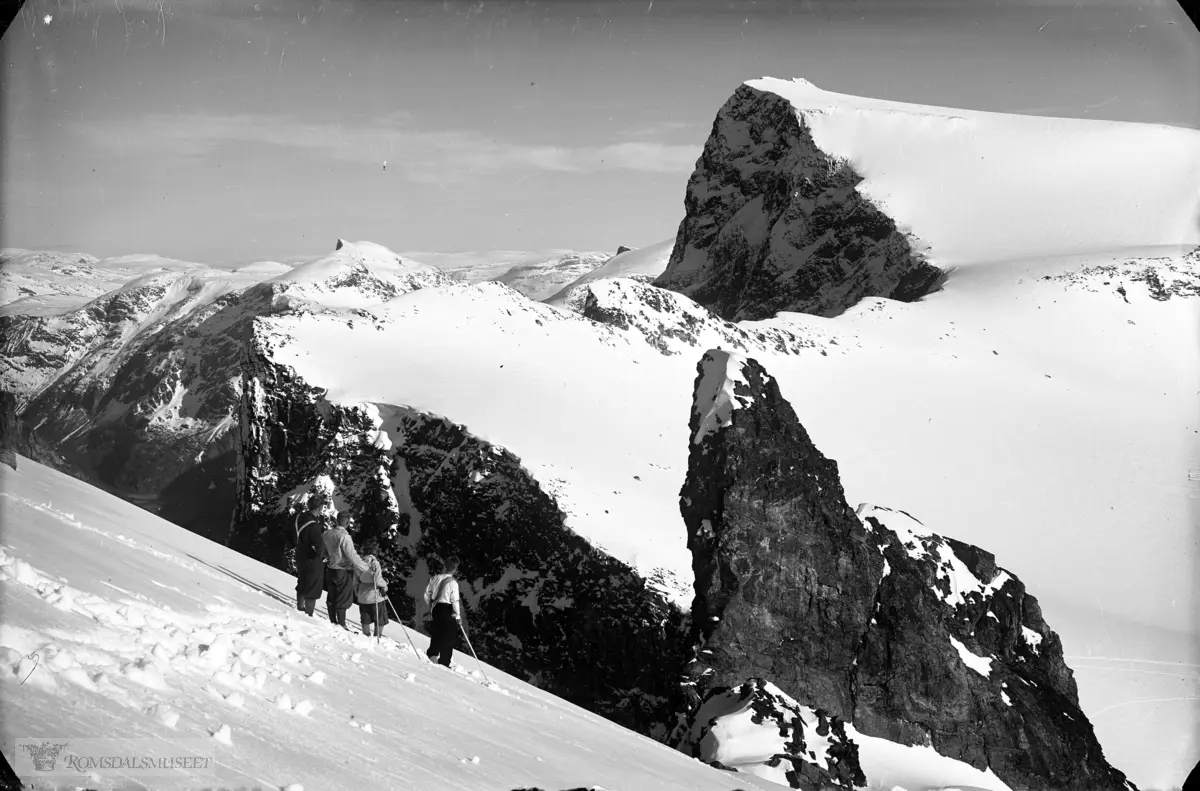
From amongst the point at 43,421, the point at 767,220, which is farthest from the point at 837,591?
the point at 43,421

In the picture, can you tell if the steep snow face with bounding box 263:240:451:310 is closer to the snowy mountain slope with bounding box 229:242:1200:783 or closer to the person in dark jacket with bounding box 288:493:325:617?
the snowy mountain slope with bounding box 229:242:1200:783

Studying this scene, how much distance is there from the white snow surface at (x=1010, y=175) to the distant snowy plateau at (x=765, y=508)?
39 centimetres

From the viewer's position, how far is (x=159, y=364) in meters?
138

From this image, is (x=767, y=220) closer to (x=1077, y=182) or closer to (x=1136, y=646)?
(x=1077, y=182)

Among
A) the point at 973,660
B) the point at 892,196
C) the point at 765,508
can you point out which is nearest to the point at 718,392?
the point at 765,508

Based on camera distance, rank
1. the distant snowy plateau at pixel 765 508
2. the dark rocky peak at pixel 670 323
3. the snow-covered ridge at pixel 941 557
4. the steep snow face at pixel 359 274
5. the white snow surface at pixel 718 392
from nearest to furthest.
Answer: the distant snowy plateau at pixel 765 508 → the white snow surface at pixel 718 392 → the snow-covered ridge at pixel 941 557 → the dark rocky peak at pixel 670 323 → the steep snow face at pixel 359 274

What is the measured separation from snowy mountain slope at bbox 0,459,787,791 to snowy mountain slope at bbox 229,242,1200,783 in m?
22.6

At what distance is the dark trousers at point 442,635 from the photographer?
1462cm

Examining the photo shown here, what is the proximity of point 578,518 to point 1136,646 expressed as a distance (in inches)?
801

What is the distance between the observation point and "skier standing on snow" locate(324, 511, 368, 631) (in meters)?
14.9

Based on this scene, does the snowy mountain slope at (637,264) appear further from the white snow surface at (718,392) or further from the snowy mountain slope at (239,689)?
the snowy mountain slope at (239,689)

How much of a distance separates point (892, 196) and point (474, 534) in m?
57.8

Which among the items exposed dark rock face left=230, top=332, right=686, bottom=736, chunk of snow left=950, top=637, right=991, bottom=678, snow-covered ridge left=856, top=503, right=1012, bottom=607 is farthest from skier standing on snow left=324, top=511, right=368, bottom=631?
chunk of snow left=950, top=637, right=991, bottom=678

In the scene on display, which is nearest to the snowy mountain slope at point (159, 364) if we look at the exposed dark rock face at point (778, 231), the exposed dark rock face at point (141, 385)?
the exposed dark rock face at point (141, 385)
